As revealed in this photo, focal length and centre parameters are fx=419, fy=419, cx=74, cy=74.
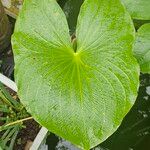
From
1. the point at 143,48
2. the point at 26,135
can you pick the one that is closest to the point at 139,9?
the point at 143,48

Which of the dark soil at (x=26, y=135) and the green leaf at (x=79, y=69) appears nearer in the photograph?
the green leaf at (x=79, y=69)

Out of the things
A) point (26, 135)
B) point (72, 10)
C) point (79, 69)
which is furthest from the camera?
point (72, 10)

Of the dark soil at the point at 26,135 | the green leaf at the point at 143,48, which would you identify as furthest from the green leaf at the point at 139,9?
the dark soil at the point at 26,135

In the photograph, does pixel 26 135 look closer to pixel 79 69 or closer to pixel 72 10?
pixel 79 69

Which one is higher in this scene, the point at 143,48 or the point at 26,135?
the point at 143,48

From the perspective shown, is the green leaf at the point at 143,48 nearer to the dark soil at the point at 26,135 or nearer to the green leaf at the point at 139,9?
the green leaf at the point at 139,9

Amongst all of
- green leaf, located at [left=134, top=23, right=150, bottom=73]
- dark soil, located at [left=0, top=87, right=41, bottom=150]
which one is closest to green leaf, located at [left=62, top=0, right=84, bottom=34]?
dark soil, located at [left=0, top=87, right=41, bottom=150]

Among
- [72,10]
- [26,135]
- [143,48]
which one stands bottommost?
[26,135]
